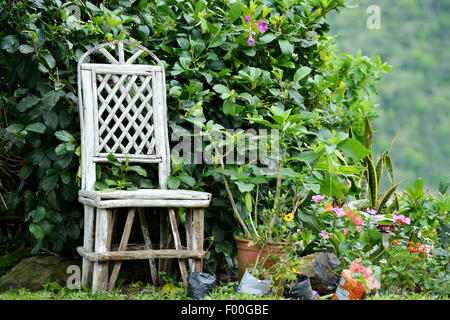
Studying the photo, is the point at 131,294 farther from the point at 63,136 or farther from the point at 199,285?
the point at 63,136

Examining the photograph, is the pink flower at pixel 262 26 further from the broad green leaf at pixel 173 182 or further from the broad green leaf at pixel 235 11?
the broad green leaf at pixel 173 182

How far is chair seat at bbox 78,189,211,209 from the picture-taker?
2354mm

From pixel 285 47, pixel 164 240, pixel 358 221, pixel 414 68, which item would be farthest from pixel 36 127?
pixel 414 68

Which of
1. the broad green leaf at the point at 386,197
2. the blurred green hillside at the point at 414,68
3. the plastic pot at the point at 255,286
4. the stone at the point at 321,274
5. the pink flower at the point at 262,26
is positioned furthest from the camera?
the blurred green hillside at the point at 414,68

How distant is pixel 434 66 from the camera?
5.63 meters

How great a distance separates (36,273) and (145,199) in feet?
3.33

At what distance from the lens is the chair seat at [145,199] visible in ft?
7.72

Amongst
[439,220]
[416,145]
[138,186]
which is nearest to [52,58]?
[138,186]

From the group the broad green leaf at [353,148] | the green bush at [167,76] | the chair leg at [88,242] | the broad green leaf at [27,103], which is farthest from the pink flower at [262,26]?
the chair leg at [88,242]

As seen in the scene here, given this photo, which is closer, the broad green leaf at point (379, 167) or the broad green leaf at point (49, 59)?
the broad green leaf at point (49, 59)

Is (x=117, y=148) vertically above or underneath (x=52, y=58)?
underneath

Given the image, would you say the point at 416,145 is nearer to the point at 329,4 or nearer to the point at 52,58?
the point at 329,4

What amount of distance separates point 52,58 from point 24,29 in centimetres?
24

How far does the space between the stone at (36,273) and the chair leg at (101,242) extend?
0.60 meters
